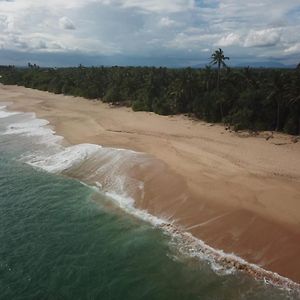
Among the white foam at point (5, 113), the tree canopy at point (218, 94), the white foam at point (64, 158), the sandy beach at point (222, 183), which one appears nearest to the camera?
the sandy beach at point (222, 183)

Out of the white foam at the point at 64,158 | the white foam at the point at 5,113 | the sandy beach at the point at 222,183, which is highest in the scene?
the sandy beach at the point at 222,183

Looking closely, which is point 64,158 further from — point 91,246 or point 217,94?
point 217,94

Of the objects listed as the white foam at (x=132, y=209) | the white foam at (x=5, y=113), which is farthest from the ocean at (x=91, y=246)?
the white foam at (x=5, y=113)

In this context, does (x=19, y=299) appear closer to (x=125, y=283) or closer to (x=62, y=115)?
(x=125, y=283)

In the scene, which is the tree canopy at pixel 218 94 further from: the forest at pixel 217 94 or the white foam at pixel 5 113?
the white foam at pixel 5 113

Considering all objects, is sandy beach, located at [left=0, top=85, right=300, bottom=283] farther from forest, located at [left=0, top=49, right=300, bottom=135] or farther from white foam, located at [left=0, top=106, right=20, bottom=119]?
white foam, located at [left=0, top=106, right=20, bottom=119]

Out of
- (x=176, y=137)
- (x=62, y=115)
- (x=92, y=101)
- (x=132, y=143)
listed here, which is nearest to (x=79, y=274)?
(x=132, y=143)
